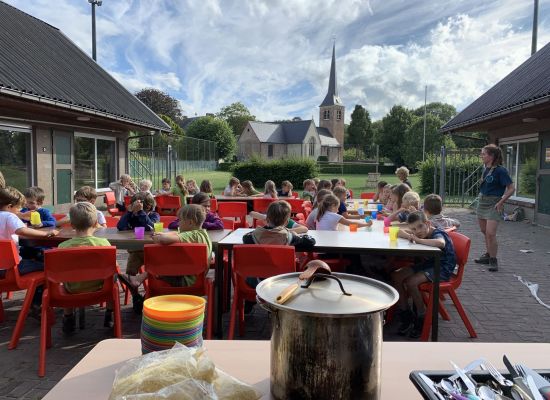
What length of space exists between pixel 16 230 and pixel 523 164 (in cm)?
1306

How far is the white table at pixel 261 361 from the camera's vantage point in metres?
1.19

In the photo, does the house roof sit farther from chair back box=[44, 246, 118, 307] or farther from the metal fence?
the metal fence

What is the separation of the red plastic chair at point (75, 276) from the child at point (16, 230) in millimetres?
730

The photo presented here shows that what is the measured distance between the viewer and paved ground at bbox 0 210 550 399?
10.5 ft

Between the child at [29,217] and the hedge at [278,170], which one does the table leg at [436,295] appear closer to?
the child at [29,217]

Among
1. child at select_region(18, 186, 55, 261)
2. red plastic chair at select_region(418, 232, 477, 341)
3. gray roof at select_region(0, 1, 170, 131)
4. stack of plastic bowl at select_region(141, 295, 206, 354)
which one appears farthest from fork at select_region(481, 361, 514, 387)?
gray roof at select_region(0, 1, 170, 131)

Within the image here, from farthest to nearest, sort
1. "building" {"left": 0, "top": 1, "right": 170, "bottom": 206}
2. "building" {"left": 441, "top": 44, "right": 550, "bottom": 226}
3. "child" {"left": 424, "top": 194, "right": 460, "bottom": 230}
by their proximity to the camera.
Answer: "building" {"left": 441, "top": 44, "right": 550, "bottom": 226}, "building" {"left": 0, "top": 1, "right": 170, "bottom": 206}, "child" {"left": 424, "top": 194, "right": 460, "bottom": 230}

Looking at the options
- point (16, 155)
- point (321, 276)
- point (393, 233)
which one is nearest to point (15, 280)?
point (393, 233)

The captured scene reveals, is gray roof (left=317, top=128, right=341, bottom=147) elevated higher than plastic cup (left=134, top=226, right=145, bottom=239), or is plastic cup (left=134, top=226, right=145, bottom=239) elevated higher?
gray roof (left=317, top=128, right=341, bottom=147)

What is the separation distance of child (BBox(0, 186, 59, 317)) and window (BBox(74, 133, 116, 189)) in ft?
28.1

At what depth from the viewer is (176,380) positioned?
0.97 metres

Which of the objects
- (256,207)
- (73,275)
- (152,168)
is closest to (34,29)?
(152,168)

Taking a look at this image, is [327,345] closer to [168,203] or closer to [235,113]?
[168,203]

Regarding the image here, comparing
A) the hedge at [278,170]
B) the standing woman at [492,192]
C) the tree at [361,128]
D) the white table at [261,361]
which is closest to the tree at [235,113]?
the tree at [361,128]
